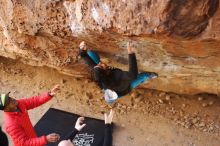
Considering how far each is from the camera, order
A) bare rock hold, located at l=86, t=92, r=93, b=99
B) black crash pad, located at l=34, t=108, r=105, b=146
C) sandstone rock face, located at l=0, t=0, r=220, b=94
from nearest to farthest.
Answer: sandstone rock face, located at l=0, t=0, r=220, b=94 < black crash pad, located at l=34, t=108, r=105, b=146 < bare rock hold, located at l=86, t=92, r=93, b=99

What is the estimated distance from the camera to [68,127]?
20.9 feet

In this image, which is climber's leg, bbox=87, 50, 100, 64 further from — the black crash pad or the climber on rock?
the black crash pad

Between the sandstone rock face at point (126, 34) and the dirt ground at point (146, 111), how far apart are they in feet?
1.18

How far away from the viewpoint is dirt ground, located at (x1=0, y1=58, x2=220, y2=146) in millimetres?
5930

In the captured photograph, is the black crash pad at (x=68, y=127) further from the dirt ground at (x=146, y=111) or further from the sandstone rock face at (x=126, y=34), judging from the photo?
the sandstone rock face at (x=126, y=34)

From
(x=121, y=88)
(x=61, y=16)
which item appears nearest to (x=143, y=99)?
(x=121, y=88)

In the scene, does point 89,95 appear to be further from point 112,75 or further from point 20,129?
point 20,129

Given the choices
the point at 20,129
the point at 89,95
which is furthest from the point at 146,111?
the point at 20,129

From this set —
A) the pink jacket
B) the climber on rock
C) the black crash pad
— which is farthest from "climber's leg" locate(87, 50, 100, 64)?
the black crash pad

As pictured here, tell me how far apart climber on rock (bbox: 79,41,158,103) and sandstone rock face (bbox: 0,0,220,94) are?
0.78 feet

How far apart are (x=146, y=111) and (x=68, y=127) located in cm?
131

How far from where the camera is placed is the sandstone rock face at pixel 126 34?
13.1 feet

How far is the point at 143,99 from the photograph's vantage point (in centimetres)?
648

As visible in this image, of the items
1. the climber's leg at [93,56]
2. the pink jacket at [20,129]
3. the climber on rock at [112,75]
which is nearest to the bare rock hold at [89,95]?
the climber on rock at [112,75]
